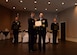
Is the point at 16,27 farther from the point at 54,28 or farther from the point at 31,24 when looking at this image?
the point at 31,24

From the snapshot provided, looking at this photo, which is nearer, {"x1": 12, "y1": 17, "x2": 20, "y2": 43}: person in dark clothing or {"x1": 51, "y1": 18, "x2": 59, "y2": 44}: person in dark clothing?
{"x1": 12, "y1": 17, "x2": 20, "y2": 43}: person in dark clothing

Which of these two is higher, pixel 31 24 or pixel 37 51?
pixel 31 24

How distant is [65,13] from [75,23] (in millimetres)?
2613

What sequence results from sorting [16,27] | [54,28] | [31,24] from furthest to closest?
[54,28] → [16,27] → [31,24]

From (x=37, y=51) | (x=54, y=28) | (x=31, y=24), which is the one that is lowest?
(x=37, y=51)

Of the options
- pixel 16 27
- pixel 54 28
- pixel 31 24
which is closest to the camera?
pixel 31 24

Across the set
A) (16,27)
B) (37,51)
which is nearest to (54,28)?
(16,27)

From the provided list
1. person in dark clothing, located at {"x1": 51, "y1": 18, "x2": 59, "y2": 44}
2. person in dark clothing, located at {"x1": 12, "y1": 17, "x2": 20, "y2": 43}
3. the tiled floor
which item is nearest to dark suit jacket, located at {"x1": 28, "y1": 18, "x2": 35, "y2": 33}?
the tiled floor

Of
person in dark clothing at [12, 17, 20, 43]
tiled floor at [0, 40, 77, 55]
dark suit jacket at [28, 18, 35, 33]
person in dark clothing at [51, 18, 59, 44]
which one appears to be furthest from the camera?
person in dark clothing at [51, 18, 59, 44]

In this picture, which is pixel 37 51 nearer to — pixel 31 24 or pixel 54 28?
pixel 31 24

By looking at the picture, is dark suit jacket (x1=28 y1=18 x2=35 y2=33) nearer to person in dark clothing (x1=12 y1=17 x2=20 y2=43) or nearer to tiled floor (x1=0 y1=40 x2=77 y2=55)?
tiled floor (x1=0 y1=40 x2=77 y2=55)

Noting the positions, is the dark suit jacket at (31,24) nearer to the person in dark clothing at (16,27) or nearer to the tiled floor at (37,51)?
the tiled floor at (37,51)

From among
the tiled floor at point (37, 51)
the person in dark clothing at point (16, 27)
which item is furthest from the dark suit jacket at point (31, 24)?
the person in dark clothing at point (16, 27)

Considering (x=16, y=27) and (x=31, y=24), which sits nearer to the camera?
(x=31, y=24)
